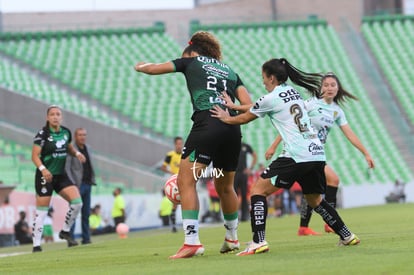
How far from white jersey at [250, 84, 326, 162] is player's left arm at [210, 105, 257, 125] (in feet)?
0.29

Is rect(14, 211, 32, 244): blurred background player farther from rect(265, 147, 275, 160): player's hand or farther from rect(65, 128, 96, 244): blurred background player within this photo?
rect(265, 147, 275, 160): player's hand

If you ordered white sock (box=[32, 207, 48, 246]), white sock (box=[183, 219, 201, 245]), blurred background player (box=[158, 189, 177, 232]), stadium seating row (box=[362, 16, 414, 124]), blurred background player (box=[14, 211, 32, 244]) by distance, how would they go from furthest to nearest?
1. stadium seating row (box=[362, 16, 414, 124])
2. blurred background player (box=[158, 189, 177, 232])
3. blurred background player (box=[14, 211, 32, 244])
4. white sock (box=[32, 207, 48, 246])
5. white sock (box=[183, 219, 201, 245])

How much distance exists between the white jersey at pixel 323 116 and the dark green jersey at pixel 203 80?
11.8 feet

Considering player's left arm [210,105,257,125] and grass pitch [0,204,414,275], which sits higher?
player's left arm [210,105,257,125]

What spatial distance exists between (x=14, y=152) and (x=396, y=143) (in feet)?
49.0

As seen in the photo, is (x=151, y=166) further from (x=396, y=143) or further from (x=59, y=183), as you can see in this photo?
(x=59, y=183)

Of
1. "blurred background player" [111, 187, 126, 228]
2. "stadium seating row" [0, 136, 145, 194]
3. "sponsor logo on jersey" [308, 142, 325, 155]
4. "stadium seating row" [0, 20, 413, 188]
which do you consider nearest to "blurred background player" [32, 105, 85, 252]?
"sponsor logo on jersey" [308, 142, 325, 155]

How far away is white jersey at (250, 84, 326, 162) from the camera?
10.2m

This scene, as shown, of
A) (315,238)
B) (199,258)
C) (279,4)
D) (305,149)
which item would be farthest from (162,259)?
(279,4)

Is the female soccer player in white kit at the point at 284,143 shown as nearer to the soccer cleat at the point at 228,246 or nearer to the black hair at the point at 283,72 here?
the black hair at the point at 283,72

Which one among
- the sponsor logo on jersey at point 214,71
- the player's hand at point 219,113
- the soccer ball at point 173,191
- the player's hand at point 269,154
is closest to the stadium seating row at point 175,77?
the player's hand at point 269,154

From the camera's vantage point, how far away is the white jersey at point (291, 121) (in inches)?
402

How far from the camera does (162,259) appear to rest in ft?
34.6

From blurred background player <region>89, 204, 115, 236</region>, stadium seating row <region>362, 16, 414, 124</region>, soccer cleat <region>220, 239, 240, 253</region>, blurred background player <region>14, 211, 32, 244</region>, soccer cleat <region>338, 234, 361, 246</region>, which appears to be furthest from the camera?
stadium seating row <region>362, 16, 414, 124</region>
